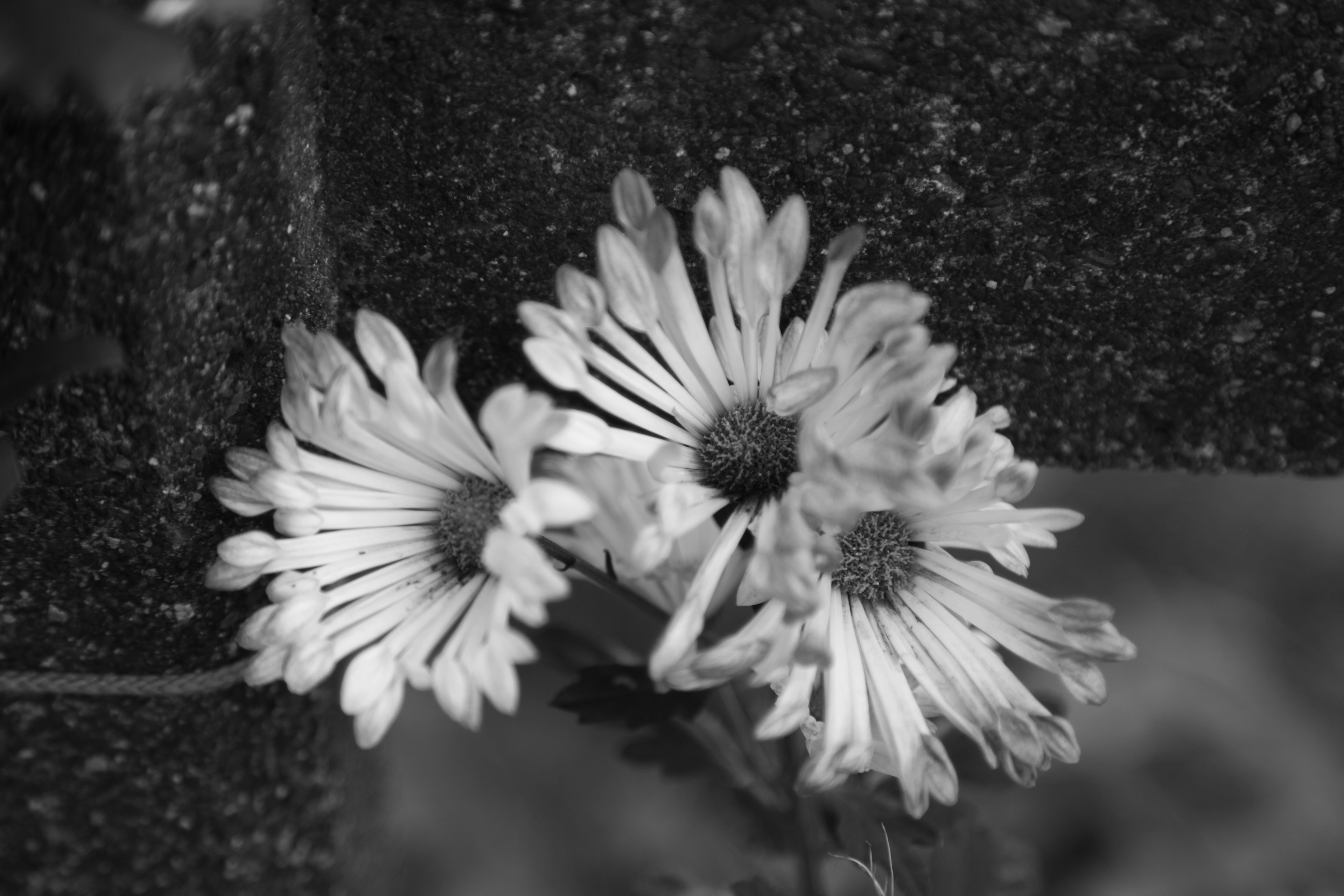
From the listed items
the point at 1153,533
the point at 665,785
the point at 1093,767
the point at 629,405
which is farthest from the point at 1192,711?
the point at 629,405

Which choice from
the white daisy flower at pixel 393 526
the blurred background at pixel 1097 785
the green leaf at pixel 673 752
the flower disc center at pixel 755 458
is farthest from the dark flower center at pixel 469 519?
the blurred background at pixel 1097 785

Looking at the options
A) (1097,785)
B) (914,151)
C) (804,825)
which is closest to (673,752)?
(804,825)

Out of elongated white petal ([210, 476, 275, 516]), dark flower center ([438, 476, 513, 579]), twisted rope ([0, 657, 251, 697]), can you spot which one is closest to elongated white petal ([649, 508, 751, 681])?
dark flower center ([438, 476, 513, 579])

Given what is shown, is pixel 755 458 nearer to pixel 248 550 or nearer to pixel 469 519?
pixel 469 519

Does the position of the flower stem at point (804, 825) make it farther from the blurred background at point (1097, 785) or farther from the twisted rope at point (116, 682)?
the blurred background at point (1097, 785)

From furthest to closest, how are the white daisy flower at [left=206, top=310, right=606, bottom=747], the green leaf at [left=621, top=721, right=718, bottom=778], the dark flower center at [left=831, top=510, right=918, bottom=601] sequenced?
the green leaf at [left=621, top=721, right=718, bottom=778], the dark flower center at [left=831, top=510, right=918, bottom=601], the white daisy flower at [left=206, top=310, right=606, bottom=747]

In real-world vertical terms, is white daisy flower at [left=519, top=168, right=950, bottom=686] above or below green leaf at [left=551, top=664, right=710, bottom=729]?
above

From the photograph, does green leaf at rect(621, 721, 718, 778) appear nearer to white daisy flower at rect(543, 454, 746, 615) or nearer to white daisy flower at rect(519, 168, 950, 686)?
white daisy flower at rect(543, 454, 746, 615)
